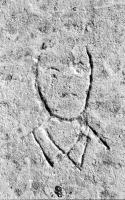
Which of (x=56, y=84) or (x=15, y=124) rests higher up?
(x=56, y=84)

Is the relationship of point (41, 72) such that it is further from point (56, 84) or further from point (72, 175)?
point (72, 175)

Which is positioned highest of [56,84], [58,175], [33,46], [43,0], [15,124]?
[43,0]

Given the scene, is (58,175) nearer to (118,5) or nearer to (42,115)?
(42,115)

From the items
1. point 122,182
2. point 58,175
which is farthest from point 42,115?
point 122,182

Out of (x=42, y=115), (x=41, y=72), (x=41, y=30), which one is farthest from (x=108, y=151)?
(x=41, y=30)

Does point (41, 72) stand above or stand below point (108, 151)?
above
